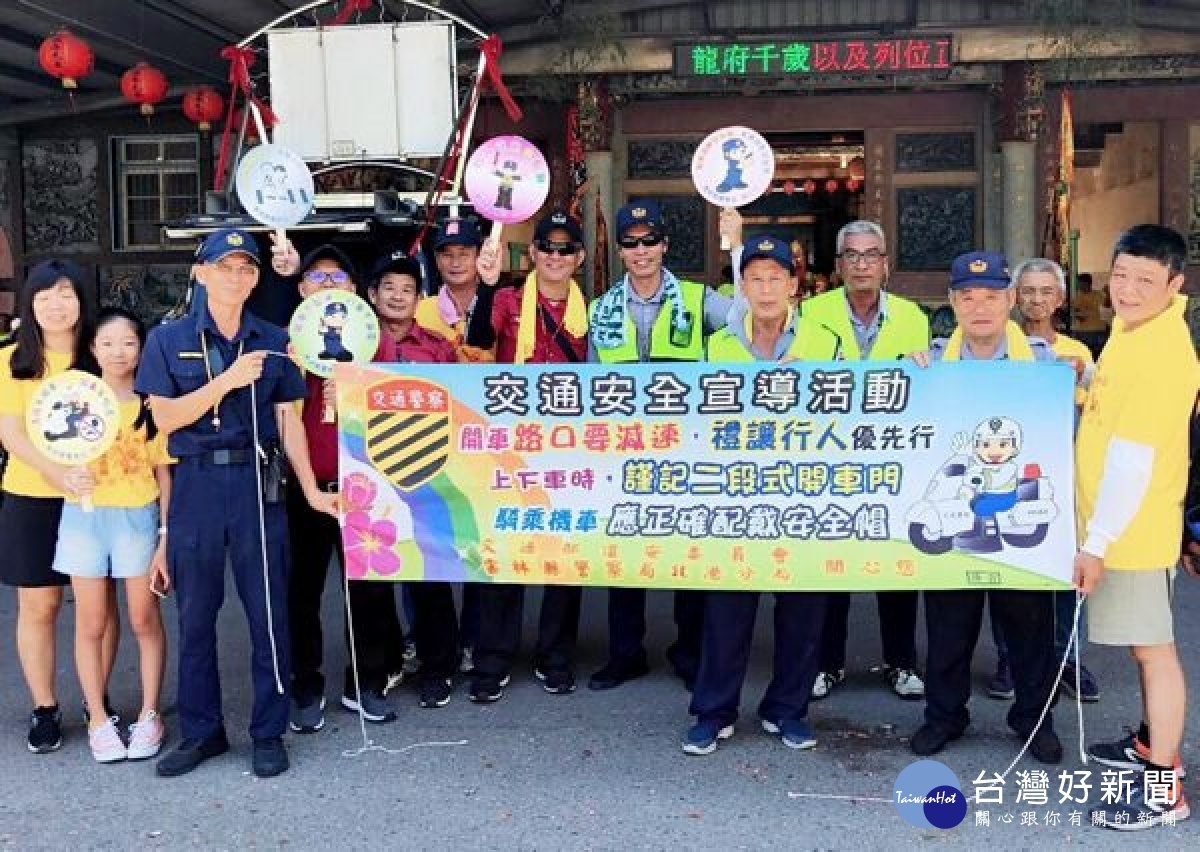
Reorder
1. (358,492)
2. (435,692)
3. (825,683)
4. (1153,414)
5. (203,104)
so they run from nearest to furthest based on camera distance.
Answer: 1. (1153,414)
2. (358,492)
3. (435,692)
4. (825,683)
5. (203,104)

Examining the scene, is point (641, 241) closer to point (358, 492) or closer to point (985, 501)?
point (358, 492)

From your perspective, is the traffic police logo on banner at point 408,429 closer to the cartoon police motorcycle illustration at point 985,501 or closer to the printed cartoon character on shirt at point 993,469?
the cartoon police motorcycle illustration at point 985,501

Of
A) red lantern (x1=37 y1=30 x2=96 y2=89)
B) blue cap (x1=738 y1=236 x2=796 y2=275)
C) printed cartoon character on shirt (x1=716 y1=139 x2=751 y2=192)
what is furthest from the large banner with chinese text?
red lantern (x1=37 y1=30 x2=96 y2=89)

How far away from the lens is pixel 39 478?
414cm

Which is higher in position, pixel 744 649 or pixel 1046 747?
pixel 744 649

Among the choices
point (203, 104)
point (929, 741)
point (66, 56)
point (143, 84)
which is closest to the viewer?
point (929, 741)

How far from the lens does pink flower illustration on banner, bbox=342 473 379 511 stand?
413 centimetres

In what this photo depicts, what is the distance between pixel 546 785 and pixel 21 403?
7.57 feet

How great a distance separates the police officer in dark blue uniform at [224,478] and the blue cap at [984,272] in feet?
7.73

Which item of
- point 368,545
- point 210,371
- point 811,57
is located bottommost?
point 368,545

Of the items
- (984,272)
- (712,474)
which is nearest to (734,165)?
(984,272)

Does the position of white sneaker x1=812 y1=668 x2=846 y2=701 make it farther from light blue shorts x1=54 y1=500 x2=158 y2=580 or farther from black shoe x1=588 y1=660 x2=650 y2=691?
light blue shorts x1=54 y1=500 x2=158 y2=580

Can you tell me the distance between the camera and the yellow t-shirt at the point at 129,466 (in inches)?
159

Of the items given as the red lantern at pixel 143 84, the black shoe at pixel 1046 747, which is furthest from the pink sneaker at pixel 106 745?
the red lantern at pixel 143 84
